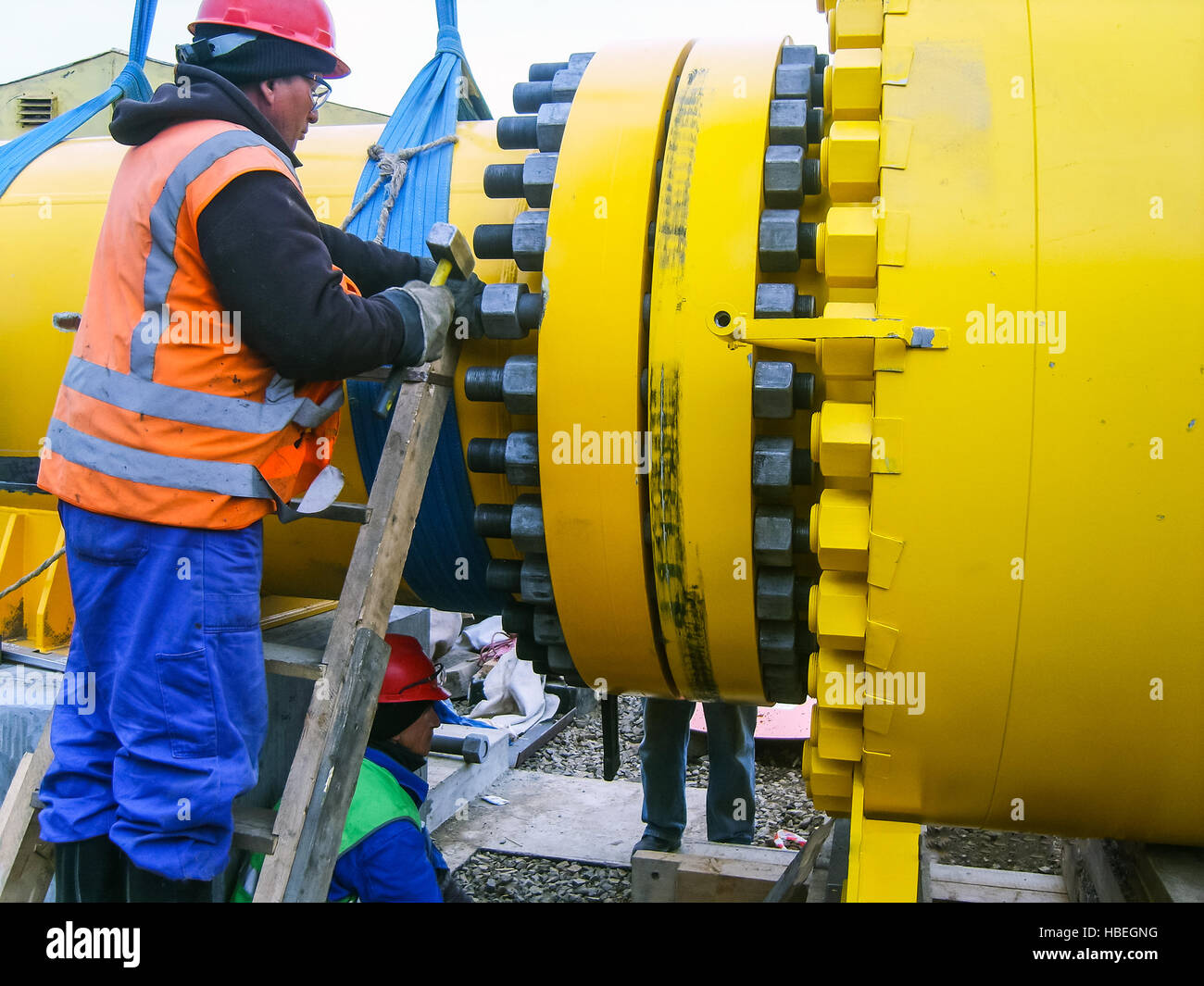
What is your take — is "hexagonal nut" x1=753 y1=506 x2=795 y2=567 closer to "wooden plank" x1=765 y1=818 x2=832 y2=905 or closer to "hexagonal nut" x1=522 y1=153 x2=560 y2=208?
"hexagonal nut" x1=522 y1=153 x2=560 y2=208

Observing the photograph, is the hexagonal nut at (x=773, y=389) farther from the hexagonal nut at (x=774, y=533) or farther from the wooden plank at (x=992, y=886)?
the wooden plank at (x=992, y=886)

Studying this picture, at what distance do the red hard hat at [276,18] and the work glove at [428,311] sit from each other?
498 mm

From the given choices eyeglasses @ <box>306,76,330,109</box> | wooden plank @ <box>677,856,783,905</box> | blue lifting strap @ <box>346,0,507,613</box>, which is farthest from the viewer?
wooden plank @ <box>677,856,783,905</box>

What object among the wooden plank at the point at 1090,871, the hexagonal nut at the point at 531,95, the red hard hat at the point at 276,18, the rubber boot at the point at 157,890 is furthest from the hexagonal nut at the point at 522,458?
the wooden plank at the point at 1090,871

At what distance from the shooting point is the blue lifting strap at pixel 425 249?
2.31 metres

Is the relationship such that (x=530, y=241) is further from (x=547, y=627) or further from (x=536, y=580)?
(x=547, y=627)

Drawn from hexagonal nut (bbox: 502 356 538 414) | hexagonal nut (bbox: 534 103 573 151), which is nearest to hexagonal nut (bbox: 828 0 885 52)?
hexagonal nut (bbox: 534 103 573 151)

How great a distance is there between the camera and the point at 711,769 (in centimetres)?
391

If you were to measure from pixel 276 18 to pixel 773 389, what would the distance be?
3.82 feet

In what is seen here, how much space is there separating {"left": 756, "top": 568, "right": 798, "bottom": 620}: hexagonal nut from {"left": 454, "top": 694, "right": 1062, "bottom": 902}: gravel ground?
1.88m

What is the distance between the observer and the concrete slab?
381 centimetres

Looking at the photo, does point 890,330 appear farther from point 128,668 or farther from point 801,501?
point 128,668

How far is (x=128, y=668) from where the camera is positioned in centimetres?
182
